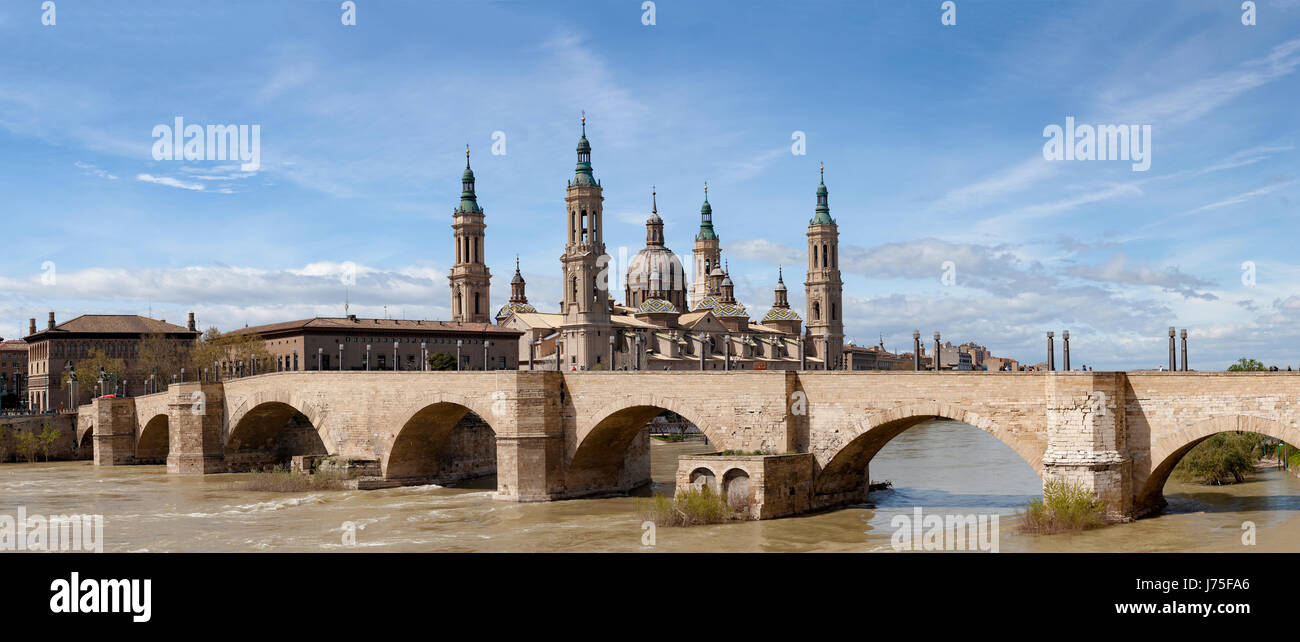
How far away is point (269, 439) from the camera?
186 feet

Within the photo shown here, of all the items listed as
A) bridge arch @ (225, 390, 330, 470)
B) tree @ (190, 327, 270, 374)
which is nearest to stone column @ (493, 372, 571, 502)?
bridge arch @ (225, 390, 330, 470)

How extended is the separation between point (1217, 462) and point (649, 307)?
90.1 metres

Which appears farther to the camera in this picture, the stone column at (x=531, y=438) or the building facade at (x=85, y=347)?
the building facade at (x=85, y=347)

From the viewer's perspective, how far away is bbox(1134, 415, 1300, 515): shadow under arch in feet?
84.9

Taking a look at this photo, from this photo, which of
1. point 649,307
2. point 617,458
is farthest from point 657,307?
point 617,458

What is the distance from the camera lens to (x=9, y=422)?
2746 inches

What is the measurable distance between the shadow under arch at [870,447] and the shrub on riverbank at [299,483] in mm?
19936

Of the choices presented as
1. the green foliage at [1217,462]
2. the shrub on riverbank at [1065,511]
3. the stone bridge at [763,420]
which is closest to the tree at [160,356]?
the stone bridge at [763,420]

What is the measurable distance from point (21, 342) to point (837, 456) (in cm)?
11740

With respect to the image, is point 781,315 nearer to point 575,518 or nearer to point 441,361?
point 441,361

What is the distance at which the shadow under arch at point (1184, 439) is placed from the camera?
25.9m

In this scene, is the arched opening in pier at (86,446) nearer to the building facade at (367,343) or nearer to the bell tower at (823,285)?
the building facade at (367,343)

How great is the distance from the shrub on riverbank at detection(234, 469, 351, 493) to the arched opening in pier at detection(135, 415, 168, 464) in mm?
20085
